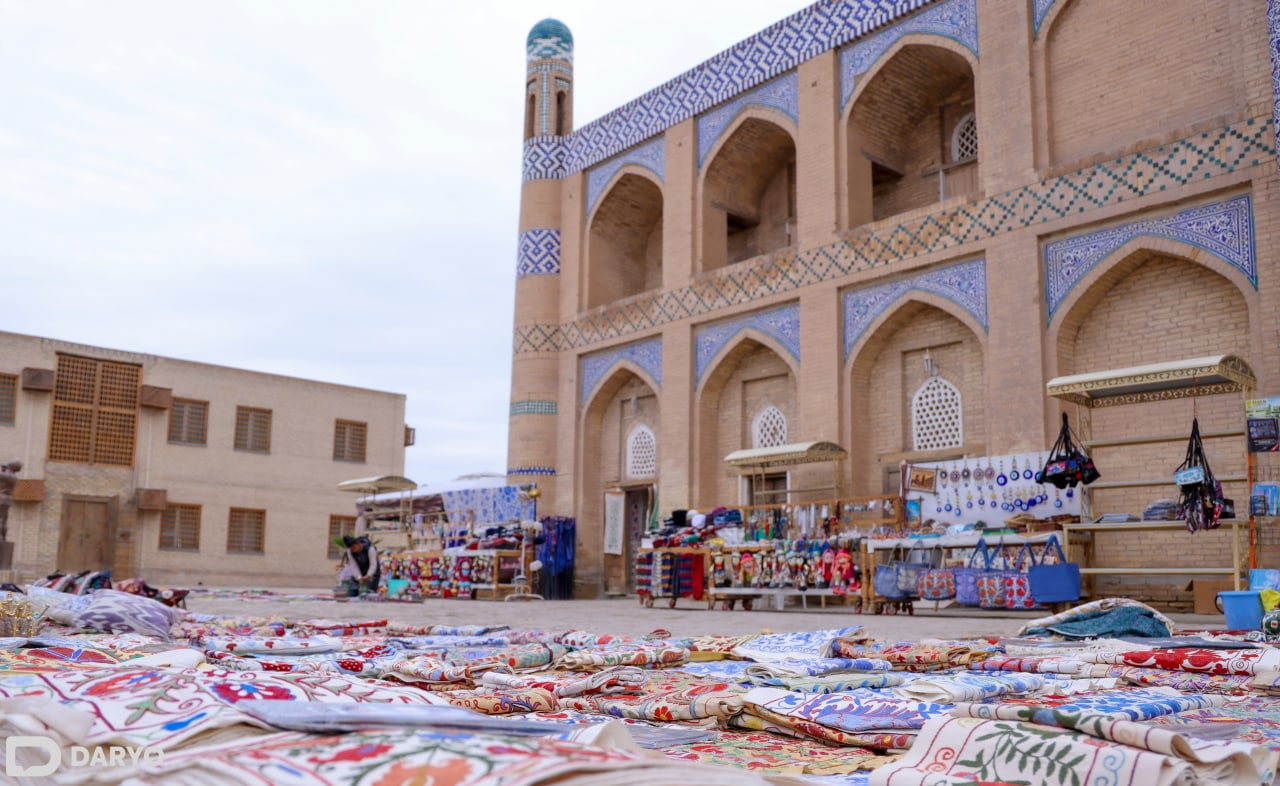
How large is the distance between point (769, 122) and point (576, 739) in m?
15.1

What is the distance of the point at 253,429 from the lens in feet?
86.5

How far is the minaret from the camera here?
736 inches

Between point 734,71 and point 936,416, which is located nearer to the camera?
point 936,416

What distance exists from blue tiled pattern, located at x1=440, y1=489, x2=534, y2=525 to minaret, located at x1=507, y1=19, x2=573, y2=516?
0.34m

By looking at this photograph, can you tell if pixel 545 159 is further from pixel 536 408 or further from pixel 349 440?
pixel 349 440

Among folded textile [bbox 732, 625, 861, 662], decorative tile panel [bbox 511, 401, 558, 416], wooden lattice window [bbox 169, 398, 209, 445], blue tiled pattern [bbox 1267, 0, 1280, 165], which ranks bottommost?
folded textile [bbox 732, 625, 861, 662]

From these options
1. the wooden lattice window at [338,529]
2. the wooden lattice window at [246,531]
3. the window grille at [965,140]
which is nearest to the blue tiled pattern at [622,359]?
the window grille at [965,140]

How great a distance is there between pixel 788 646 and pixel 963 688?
186 cm

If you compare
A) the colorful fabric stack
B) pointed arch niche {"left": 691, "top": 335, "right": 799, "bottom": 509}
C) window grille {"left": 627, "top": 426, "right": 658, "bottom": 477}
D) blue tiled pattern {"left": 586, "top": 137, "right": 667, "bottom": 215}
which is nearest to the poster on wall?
window grille {"left": 627, "top": 426, "right": 658, "bottom": 477}

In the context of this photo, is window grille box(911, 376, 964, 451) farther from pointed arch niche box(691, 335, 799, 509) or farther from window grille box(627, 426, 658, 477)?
window grille box(627, 426, 658, 477)

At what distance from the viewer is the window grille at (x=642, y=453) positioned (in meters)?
17.6

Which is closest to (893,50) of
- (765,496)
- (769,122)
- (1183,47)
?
(769,122)

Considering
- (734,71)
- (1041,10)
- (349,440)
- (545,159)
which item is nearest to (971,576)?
(1041,10)

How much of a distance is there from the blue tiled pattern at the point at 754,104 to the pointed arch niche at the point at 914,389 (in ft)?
11.5
